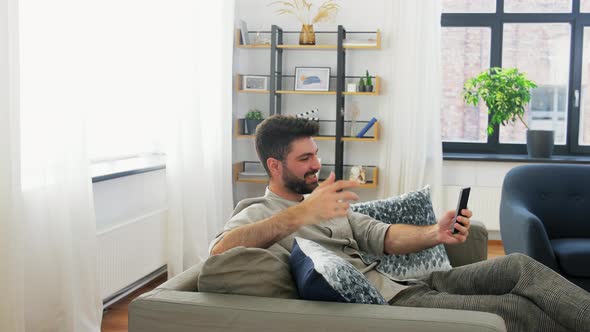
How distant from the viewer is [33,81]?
3125mm

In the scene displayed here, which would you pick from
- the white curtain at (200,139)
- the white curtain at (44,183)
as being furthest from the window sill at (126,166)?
the white curtain at (44,183)

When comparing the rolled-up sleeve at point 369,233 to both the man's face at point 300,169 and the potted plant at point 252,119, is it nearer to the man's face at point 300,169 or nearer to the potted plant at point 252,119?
the man's face at point 300,169

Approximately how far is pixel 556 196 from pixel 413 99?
6.02ft

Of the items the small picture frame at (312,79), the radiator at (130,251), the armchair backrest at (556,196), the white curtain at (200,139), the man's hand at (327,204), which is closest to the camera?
the man's hand at (327,204)

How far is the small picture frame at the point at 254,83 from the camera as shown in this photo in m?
5.95

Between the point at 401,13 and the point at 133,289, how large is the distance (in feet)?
9.85

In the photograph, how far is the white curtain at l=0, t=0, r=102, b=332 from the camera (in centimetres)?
283

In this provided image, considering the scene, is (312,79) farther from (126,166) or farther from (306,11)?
(126,166)

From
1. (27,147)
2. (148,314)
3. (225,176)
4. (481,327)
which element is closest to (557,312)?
(481,327)

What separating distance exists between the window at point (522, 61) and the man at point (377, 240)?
145 inches

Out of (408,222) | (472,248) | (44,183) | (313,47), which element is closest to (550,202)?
(472,248)

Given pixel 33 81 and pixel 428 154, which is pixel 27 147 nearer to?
pixel 33 81

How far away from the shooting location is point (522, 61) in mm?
6242

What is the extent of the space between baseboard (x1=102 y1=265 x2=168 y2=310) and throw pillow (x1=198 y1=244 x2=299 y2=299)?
213cm
